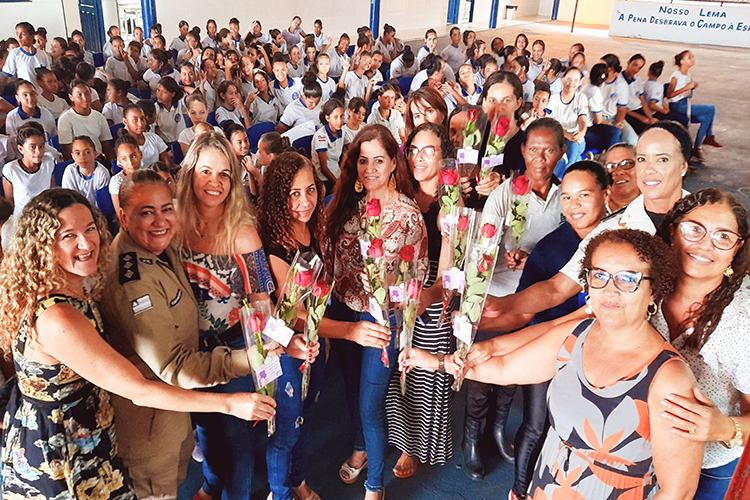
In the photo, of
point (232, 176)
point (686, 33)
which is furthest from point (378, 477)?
point (686, 33)

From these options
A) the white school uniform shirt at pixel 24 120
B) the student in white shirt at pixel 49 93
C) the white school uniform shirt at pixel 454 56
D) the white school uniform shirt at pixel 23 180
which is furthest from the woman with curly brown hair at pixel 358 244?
the white school uniform shirt at pixel 454 56

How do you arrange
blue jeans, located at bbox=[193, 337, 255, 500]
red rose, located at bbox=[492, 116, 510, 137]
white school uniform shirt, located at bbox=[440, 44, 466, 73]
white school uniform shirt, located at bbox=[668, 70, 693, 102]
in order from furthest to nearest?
white school uniform shirt, located at bbox=[440, 44, 466, 73], white school uniform shirt, located at bbox=[668, 70, 693, 102], red rose, located at bbox=[492, 116, 510, 137], blue jeans, located at bbox=[193, 337, 255, 500]

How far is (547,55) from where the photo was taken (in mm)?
15906

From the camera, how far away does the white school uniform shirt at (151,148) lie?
5309 mm

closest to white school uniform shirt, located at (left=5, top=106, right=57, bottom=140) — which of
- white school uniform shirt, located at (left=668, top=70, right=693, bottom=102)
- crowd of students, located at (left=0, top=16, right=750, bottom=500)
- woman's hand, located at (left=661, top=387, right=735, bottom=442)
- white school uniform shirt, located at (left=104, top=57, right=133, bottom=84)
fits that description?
white school uniform shirt, located at (left=104, top=57, right=133, bottom=84)

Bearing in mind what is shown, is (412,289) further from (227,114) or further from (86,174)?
(227,114)

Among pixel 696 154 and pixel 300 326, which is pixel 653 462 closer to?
pixel 300 326

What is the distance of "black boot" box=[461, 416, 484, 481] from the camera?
276cm

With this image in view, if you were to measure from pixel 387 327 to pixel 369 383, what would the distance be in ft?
1.15

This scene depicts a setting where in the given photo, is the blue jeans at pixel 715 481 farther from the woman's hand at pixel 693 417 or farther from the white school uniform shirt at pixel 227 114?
the white school uniform shirt at pixel 227 114

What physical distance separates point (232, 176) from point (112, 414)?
973 millimetres

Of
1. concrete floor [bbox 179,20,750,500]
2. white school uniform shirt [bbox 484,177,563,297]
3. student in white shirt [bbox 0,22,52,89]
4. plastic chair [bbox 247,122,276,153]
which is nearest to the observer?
concrete floor [bbox 179,20,750,500]

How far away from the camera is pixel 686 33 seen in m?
18.4

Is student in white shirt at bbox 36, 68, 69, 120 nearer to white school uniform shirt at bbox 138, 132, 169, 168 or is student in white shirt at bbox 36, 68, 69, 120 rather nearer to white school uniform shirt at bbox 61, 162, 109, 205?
white school uniform shirt at bbox 138, 132, 169, 168
